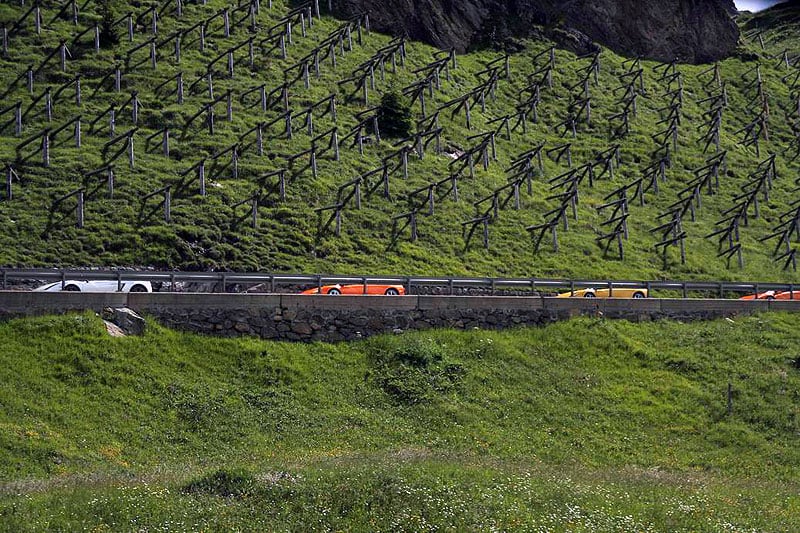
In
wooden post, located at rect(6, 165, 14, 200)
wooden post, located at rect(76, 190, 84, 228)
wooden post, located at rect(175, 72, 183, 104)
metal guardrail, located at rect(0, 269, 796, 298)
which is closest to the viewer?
metal guardrail, located at rect(0, 269, 796, 298)

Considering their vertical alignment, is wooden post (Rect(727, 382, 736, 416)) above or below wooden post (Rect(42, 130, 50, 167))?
below

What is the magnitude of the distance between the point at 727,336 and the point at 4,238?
28872 mm

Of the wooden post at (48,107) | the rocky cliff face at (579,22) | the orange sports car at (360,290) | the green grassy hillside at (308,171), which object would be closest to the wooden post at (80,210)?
the green grassy hillside at (308,171)

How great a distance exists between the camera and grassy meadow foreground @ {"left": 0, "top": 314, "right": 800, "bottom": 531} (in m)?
18.9

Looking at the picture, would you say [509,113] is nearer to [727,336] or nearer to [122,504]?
[727,336]

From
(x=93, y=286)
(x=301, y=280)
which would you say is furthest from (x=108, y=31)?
(x=301, y=280)

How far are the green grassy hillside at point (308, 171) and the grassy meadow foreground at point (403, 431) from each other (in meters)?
15.3

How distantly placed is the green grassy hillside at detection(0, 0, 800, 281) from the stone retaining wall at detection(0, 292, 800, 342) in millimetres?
13091

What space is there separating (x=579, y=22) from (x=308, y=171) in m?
55.4

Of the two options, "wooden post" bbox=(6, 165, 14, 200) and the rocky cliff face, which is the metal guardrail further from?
the rocky cliff face

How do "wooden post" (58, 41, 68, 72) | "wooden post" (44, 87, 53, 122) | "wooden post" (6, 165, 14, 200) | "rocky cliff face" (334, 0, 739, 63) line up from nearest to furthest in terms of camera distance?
"wooden post" (6, 165, 14, 200) < "wooden post" (44, 87, 53, 122) < "wooden post" (58, 41, 68, 72) < "rocky cliff face" (334, 0, 739, 63)

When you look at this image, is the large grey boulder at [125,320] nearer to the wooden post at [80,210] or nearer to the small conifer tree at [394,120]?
the wooden post at [80,210]

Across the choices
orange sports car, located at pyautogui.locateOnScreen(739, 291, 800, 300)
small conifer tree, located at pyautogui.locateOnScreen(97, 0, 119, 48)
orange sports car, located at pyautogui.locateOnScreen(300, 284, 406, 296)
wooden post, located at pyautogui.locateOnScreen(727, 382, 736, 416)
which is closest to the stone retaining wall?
orange sports car, located at pyautogui.locateOnScreen(300, 284, 406, 296)

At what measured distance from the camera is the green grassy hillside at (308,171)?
148ft
